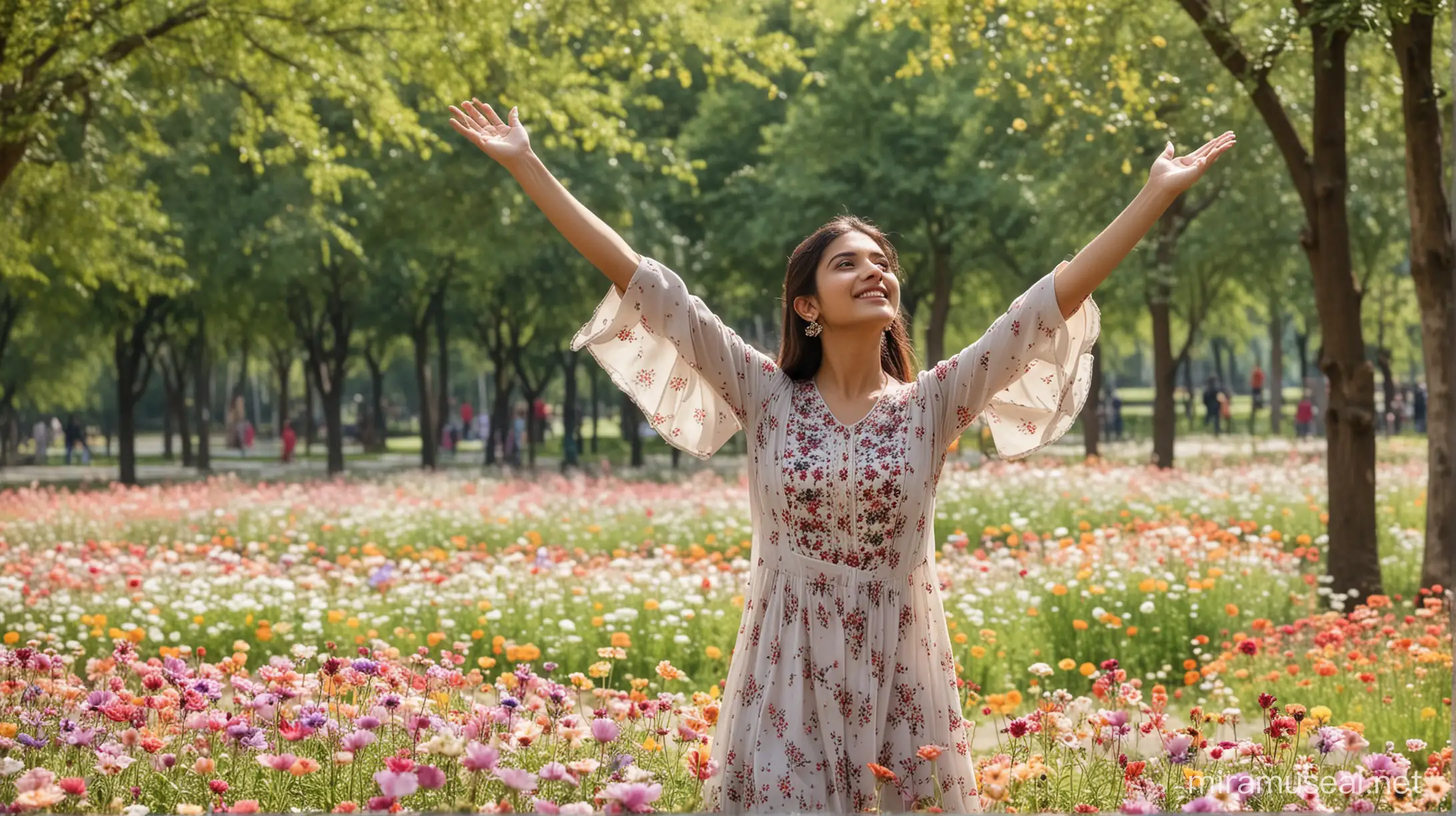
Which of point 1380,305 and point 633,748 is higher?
point 1380,305

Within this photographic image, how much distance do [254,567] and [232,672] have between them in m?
4.38

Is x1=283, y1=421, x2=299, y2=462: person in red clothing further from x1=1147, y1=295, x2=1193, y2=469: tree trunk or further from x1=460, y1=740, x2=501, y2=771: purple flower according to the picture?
x1=460, y1=740, x2=501, y2=771: purple flower

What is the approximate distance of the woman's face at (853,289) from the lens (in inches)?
152

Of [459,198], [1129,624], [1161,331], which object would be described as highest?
[459,198]

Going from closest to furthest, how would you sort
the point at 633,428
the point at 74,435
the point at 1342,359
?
the point at 1342,359 → the point at 633,428 → the point at 74,435

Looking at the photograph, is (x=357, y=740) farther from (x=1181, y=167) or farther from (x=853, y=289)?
(x=1181, y=167)

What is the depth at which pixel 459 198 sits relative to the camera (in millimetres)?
21328

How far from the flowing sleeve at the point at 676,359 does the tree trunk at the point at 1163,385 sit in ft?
60.1

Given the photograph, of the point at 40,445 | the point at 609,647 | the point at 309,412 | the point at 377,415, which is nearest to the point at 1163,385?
the point at 609,647

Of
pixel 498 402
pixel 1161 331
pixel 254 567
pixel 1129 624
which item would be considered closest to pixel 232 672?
pixel 254 567

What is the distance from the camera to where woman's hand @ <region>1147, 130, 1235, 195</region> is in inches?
142

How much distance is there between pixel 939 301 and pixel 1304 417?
1446 cm

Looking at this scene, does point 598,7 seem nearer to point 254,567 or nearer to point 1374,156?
point 254,567

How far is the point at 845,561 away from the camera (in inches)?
147
